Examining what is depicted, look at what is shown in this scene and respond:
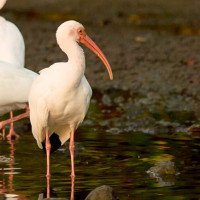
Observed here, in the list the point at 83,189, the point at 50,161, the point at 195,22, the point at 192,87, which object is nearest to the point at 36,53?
the point at 192,87

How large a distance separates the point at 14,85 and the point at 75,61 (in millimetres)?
1810

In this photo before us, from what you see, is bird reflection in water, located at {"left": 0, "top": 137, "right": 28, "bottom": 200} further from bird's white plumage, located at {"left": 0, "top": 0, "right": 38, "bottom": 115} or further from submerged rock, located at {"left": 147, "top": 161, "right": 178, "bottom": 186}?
submerged rock, located at {"left": 147, "top": 161, "right": 178, "bottom": 186}

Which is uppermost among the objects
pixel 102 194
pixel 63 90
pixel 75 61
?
pixel 75 61

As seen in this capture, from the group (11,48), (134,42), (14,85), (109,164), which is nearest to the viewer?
(109,164)

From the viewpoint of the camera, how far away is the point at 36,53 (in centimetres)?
1638

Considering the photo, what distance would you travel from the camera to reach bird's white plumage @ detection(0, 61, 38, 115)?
9.02 m

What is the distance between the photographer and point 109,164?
7.88 meters

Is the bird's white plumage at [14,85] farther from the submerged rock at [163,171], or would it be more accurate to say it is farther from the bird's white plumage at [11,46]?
the submerged rock at [163,171]

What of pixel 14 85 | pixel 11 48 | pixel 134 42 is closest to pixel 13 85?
pixel 14 85

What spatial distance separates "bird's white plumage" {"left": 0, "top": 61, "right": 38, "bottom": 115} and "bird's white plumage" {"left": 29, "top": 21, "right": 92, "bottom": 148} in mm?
1340

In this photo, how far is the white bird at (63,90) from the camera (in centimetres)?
743

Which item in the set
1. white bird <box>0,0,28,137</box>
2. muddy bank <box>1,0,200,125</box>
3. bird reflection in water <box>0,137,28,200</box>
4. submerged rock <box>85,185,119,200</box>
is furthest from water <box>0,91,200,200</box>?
muddy bank <box>1,0,200,125</box>

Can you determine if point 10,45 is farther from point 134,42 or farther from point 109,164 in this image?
point 134,42

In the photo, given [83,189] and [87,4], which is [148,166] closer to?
[83,189]
